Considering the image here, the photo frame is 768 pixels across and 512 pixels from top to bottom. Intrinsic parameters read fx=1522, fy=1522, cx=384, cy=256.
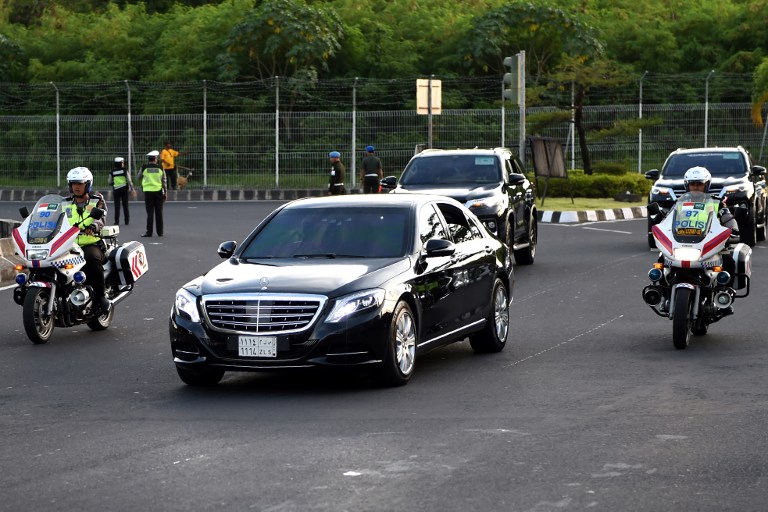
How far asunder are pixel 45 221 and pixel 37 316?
38.7 inches

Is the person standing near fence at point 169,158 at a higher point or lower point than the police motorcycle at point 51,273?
higher

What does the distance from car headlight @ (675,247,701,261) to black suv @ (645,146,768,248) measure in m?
11.2

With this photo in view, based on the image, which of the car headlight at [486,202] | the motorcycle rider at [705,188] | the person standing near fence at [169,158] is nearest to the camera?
the motorcycle rider at [705,188]

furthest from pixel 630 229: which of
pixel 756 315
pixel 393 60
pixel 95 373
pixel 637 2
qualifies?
pixel 637 2

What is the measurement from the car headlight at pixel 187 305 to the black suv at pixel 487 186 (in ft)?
34.7

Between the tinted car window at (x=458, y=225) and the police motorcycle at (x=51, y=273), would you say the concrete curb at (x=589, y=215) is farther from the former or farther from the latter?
the tinted car window at (x=458, y=225)

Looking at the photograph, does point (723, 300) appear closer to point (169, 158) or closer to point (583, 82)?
point (583, 82)

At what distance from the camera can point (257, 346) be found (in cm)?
1033

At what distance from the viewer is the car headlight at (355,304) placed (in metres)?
10.3

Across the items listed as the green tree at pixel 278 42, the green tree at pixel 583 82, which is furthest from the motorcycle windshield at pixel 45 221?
the green tree at pixel 278 42

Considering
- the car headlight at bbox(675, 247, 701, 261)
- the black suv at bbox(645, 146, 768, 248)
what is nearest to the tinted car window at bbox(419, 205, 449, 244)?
the car headlight at bbox(675, 247, 701, 261)

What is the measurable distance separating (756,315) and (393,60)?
43.3 meters

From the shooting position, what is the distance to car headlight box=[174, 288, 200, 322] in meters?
10.6

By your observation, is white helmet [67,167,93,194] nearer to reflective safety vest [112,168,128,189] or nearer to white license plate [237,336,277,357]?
white license plate [237,336,277,357]
